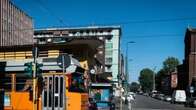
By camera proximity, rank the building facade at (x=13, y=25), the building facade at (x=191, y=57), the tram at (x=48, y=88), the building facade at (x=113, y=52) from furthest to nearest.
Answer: the building facade at (x=113, y=52) < the building facade at (x=191, y=57) < the building facade at (x=13, y=25) < the tram at (x=48, y=88)

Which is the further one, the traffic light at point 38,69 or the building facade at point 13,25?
the building facade at point 13,25

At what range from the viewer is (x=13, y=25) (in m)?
111

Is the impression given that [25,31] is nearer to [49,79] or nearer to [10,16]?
[10,16]

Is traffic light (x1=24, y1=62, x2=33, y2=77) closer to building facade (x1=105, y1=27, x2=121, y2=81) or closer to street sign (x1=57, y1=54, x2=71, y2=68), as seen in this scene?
street sign (x1=57, y1=54, x2=71, y2=68)

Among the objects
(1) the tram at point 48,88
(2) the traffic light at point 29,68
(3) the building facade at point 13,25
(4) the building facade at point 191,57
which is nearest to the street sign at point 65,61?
(1) the tram at point 48,88

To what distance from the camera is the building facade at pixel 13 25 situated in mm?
103444

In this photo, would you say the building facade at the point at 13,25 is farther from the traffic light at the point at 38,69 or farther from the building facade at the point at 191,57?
the traffic light at the point at 38,69

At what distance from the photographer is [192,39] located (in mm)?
123312

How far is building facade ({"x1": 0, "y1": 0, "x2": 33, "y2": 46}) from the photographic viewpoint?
339 feet

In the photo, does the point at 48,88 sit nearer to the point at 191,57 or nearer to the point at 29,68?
the point at 29,68

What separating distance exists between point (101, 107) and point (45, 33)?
4628 inches

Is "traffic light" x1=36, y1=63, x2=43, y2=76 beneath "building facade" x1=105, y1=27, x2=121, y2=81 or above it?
beneath

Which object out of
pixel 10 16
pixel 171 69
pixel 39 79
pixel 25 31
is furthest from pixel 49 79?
pixel 171 69

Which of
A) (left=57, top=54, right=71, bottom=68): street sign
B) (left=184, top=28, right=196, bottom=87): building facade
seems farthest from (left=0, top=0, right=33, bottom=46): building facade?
(left=57, top=54, right=71, bottom=68): street sign
